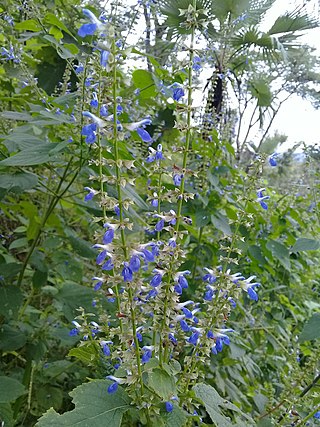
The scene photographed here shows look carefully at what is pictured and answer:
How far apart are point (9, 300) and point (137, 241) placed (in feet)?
2.02

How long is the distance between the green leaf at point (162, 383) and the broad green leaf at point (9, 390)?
0.68m

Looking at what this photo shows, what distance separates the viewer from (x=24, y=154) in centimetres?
167

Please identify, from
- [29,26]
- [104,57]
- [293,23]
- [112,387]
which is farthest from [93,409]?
[293,23]

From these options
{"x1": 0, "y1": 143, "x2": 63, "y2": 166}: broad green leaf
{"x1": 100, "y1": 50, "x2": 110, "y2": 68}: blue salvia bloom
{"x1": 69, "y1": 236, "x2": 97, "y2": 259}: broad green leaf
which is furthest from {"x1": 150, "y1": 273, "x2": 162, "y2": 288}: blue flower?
{"x1": 69, "y1": 236, "x2": 97, "y2": 259}: broad green leaf

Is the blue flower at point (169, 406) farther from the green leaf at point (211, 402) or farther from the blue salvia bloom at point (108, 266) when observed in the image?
the blue salvia bloom at point (108, 266)

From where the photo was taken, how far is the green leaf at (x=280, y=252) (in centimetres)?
266

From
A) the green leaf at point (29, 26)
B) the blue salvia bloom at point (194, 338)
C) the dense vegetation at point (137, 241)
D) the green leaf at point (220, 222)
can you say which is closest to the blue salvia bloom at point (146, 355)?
the dense vegetation at point (137, 241)

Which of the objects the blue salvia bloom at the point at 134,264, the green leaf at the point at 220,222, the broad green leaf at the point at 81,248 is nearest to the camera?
the blue salvia bloom at the point at 134,264

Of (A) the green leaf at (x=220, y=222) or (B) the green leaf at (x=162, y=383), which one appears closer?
(B) the green leaf at (x=162, y=383)

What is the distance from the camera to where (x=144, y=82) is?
6.86ft

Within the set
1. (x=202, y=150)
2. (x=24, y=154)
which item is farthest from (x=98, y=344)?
(x=202, y=150)

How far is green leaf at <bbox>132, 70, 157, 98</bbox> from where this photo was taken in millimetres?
2053

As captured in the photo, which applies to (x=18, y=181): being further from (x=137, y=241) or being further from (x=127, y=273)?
(x=127, y=273)

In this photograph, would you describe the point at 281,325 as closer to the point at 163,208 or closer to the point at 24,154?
the point at 163,208
